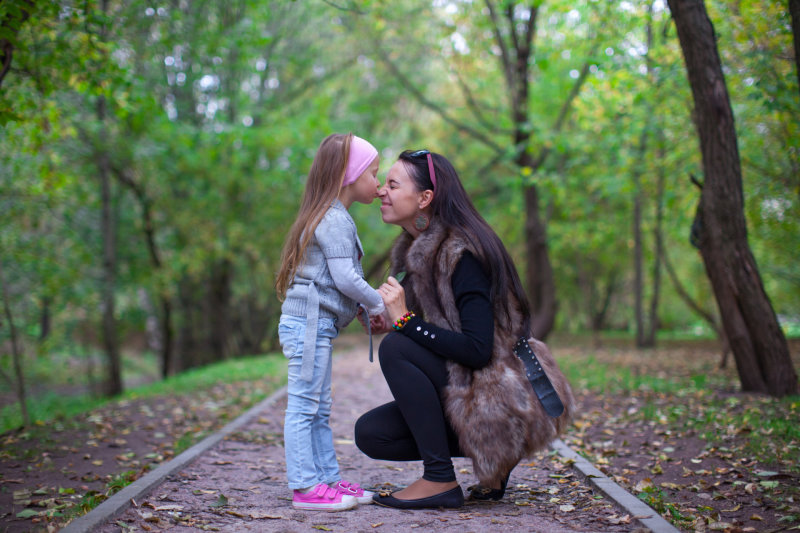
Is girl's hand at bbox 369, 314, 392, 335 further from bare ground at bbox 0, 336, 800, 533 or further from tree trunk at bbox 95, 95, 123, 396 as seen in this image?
tree trunk at bbox 95, 95, 123, 396

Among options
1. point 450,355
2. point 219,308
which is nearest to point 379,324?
point 450,355

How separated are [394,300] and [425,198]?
63 centimetres

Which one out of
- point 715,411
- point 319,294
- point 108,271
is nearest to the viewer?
point 319,294

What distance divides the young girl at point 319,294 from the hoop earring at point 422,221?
32 centimetres

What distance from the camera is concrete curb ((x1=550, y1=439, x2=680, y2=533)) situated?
3330mm

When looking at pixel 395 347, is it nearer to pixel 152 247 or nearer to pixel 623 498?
pixel 623 498

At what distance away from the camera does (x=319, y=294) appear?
150 inches

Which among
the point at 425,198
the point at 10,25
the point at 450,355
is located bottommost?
the point at 450,355

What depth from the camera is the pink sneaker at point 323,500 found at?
12.4 ft

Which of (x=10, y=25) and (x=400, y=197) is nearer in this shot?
(x=400, y=197)

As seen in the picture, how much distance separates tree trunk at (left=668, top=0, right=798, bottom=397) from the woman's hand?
4801 mm

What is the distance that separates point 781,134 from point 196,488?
961 centimetres

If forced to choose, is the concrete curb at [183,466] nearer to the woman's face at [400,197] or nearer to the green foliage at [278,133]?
the woman's face at [400,197]

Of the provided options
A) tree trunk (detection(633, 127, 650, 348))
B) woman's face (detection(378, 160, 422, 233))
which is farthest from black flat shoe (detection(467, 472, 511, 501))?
tree trunk (detection(633, 127, 650, 348))
